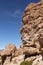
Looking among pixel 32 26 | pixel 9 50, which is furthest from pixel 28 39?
pixel 9 50

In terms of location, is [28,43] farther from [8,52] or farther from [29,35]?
[8,52]

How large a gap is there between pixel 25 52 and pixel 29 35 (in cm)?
1397

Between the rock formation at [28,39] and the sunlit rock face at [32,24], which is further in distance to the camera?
the sunlit rock face at [32,24]

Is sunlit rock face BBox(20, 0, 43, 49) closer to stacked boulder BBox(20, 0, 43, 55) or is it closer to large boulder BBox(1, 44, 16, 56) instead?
stacked boulder BBox(20, 0, 43, 55)

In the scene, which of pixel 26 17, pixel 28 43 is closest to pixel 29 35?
pixel 28 43

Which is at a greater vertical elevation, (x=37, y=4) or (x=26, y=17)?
(x=37, y=4)

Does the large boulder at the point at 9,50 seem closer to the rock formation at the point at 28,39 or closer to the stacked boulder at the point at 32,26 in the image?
the rock formation at the point at 28,39

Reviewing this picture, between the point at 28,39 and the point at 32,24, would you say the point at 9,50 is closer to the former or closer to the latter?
the point at 28,39

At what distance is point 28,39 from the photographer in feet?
318

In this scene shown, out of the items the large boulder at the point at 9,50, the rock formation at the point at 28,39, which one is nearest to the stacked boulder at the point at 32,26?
the rock formation at the point at 28,39

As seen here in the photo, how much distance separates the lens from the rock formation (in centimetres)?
8669

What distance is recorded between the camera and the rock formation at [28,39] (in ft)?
284

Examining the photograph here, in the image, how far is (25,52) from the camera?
3428 inches

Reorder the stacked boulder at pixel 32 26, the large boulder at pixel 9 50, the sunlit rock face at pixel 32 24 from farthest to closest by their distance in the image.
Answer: the large boulder at pixel 9 50
the sunlit rock face at pixel 32 24
the stacked boulder at pixel 32 26
